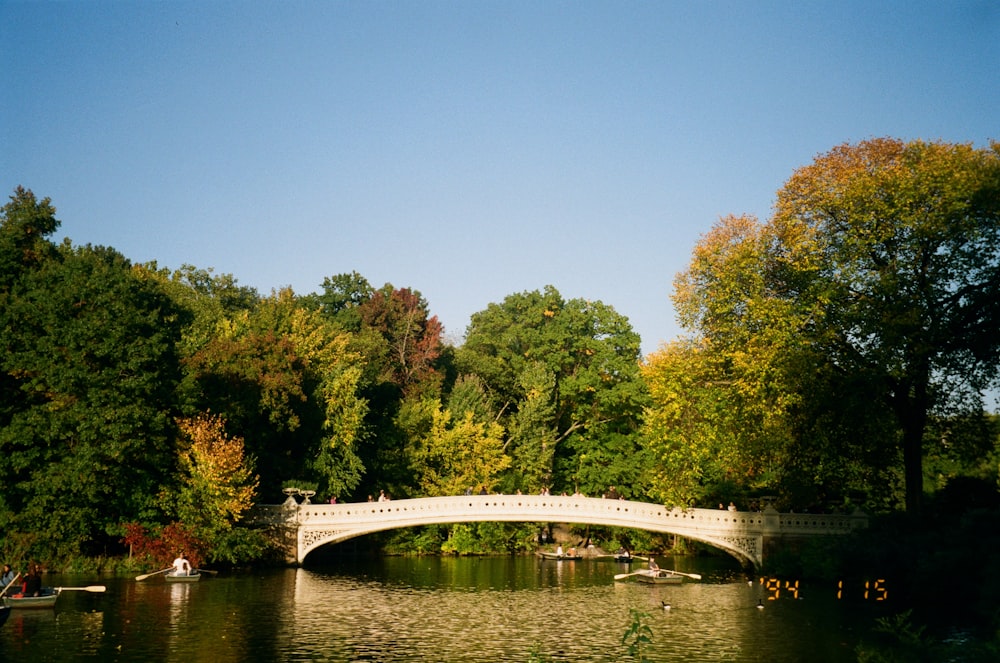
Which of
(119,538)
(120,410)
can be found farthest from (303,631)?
(119,538)

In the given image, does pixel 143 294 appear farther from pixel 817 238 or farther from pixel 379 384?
pixel 817 238

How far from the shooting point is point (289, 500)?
3878 cm

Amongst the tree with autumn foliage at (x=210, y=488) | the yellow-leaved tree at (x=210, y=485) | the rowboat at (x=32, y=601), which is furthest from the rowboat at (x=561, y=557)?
the rowboat at (x=32, y=601)

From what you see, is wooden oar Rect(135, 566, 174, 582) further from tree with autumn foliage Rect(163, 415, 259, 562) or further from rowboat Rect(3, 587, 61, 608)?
rowboat Rect(3, 587, 61, 608)

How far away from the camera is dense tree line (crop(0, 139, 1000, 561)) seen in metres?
29.2

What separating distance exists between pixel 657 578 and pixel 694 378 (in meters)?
7.34

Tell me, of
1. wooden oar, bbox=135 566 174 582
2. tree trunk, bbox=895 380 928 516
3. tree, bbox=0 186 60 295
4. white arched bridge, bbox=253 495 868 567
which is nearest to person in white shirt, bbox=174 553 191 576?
wooden oar, bbox=135 566 174 582

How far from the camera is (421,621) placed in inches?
1017

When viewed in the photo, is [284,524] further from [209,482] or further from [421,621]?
[421,621]

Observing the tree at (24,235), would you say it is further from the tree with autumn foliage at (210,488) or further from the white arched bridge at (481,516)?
the white arched bridge at (481,516)

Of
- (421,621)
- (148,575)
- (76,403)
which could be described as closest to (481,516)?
(148,575)

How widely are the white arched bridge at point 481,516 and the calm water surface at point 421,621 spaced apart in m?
2.29

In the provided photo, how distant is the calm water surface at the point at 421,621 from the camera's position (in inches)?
836

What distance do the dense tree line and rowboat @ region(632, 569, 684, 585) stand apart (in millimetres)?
2768
